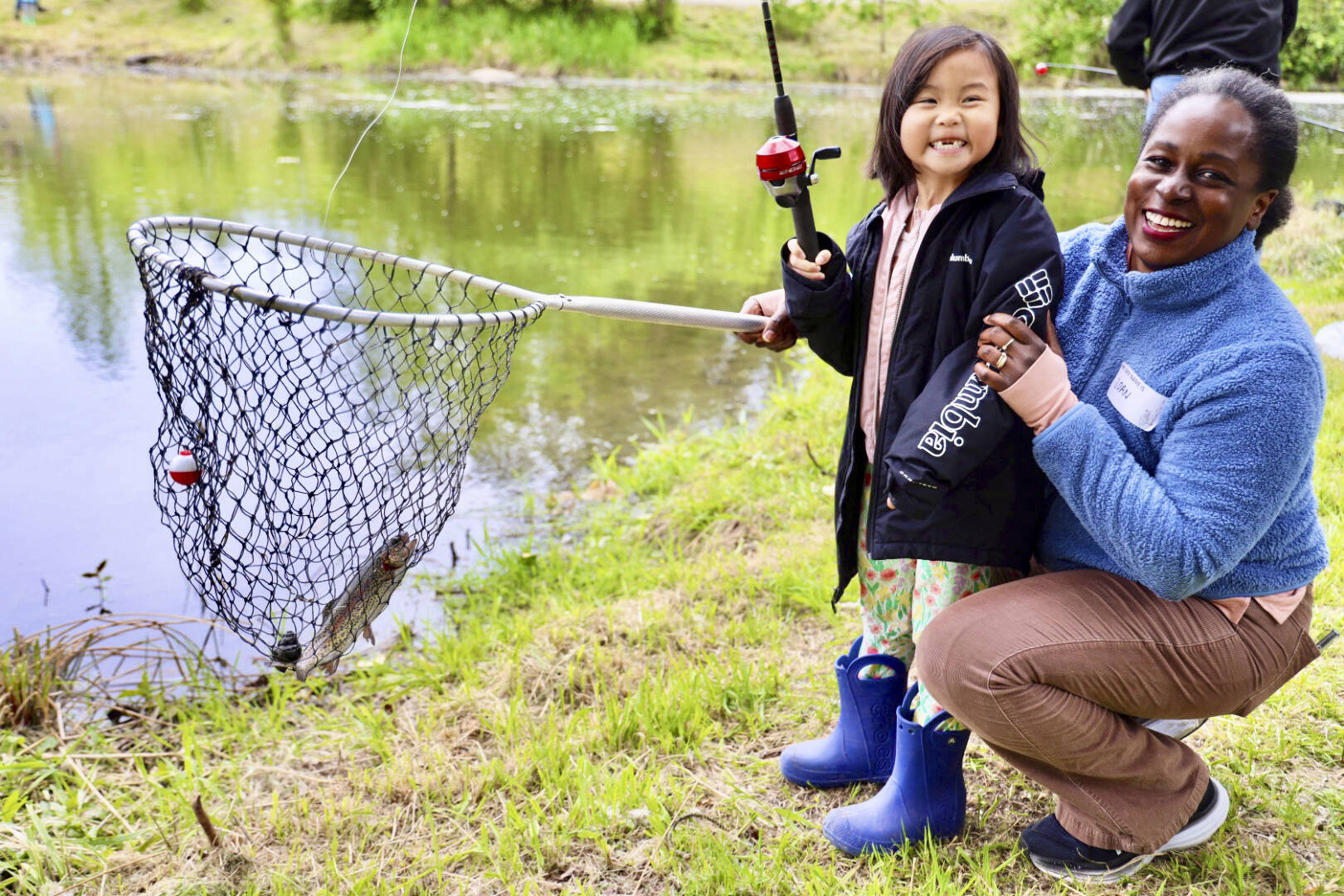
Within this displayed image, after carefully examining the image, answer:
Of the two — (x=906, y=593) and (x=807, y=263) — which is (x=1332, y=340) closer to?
(x=906, y=593)

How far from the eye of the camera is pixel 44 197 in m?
7.01

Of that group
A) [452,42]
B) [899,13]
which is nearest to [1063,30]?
[899,13]

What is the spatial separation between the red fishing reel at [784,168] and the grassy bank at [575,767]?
104cm

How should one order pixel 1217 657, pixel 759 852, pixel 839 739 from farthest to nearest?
pixel 839 739, pixel 759 852, pixel 1217 657

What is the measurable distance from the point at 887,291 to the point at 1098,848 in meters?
0.90

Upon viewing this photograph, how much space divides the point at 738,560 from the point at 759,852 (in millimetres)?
1171

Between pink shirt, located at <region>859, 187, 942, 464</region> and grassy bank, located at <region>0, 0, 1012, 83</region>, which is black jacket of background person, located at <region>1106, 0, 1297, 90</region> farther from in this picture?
grassy bank, located at <region>0, 0, 1012, 83</region>

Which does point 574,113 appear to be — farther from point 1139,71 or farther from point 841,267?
point 841,267

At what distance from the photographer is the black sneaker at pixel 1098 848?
1.64 m

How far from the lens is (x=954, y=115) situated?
1.50m

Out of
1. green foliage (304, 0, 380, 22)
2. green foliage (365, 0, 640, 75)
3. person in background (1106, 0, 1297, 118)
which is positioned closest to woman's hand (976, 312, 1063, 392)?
person in background (1106, 0, 1297, 118)

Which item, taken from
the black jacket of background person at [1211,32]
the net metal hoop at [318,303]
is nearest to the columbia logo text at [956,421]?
the net metal hoop at [318,303]

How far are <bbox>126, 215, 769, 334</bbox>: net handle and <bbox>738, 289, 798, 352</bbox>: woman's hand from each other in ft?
0.07

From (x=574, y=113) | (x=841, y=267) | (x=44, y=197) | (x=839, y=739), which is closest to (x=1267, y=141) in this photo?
(x=841, y=267)
